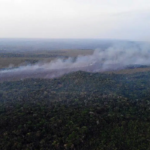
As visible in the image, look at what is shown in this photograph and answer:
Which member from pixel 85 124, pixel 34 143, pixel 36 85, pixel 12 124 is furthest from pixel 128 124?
pixel 36 85

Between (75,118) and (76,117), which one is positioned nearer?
(75,118)

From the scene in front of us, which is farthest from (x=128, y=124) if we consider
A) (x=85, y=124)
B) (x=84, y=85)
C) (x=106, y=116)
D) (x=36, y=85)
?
(x=36, y=85)

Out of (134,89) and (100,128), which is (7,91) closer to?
(100,128)

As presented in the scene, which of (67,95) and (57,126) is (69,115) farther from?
(67,95)

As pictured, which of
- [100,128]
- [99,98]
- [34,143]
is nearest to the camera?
[34,143]

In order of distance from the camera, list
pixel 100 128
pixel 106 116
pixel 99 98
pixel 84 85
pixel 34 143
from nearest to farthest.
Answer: pixel 34 143 → pixel 100 128 → pixel 106 116 → pixel 99 98 → pixel 84 85

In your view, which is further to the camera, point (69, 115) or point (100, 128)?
point (69, 115)
